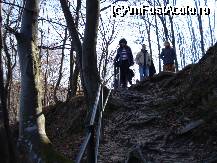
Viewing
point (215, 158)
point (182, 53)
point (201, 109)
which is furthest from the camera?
point (182, 53)

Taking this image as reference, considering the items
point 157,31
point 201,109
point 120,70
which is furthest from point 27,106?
point 157,31

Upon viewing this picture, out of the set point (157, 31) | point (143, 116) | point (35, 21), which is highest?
point (157, 31)

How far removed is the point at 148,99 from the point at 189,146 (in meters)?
4.72

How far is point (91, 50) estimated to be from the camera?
705 centimetres

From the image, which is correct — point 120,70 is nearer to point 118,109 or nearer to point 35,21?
point 118,109

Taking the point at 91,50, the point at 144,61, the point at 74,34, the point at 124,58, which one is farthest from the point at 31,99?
the point at 144,61

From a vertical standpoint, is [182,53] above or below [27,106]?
above

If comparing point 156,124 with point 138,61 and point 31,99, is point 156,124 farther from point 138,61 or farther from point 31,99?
point 138,61

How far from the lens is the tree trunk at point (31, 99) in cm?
637

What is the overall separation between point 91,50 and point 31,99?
4.27 ft

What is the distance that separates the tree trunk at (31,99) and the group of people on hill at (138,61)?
7852 mm

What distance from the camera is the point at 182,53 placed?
57.4 metres

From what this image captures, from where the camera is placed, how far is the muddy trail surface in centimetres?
716

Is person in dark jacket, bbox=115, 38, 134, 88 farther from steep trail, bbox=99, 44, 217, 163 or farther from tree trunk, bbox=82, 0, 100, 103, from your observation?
tree trunk, bbox=82, 0, 100, 103
